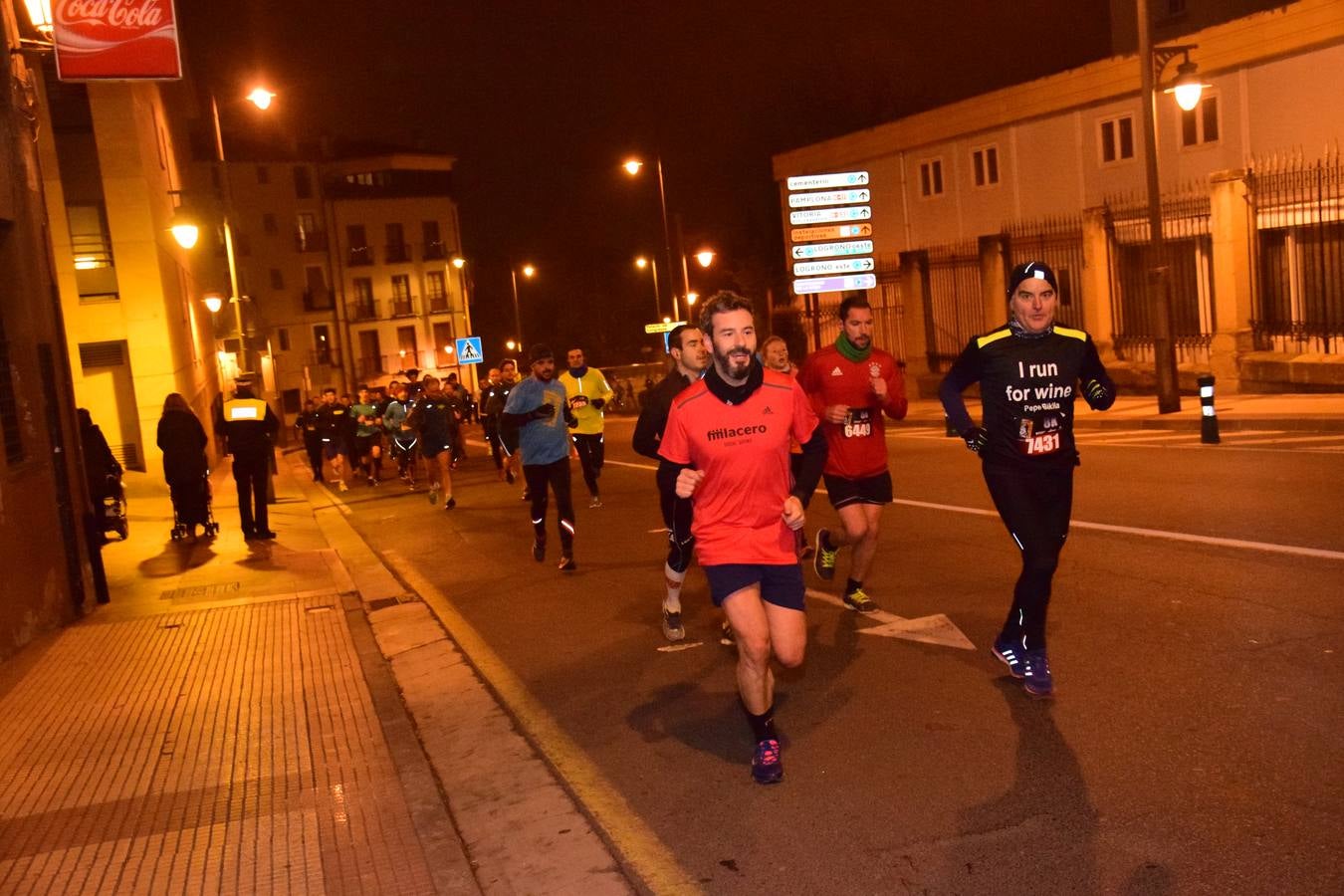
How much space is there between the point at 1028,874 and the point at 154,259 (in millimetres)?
23475

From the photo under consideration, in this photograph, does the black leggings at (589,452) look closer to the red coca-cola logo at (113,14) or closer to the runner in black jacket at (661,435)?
the red coca-cola logo at (113,14)

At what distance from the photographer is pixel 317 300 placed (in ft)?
255

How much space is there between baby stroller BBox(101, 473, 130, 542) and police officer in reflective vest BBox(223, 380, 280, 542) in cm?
144

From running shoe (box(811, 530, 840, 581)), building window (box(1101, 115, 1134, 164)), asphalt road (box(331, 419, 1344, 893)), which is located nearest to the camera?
asphalt road (box(331, 419, 1344, 893))

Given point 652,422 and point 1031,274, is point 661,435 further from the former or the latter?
point 1031,274

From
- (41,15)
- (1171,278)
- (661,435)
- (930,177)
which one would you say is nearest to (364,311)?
(930,177)

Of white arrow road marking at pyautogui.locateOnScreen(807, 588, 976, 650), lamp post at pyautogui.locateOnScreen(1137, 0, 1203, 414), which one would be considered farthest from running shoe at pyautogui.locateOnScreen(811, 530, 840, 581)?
lamp post at pyautogui.locateOnScreen(1137, 0, 1203, 414)

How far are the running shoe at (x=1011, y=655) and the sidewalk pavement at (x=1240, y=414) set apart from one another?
10.7 m

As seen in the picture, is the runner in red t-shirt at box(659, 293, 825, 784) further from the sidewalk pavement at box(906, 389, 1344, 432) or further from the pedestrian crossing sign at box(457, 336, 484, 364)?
the pedestrian crossing sign at box(457, 336, 484, 364)

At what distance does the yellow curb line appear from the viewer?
451cm

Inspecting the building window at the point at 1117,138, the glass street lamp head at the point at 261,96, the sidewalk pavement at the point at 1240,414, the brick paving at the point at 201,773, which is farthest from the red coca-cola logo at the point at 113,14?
the building window at the point at 1117,138

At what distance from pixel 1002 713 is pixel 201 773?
12.2 feet

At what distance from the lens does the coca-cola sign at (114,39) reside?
1047 centimetres

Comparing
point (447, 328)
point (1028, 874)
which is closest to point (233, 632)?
point (1028, 874)
